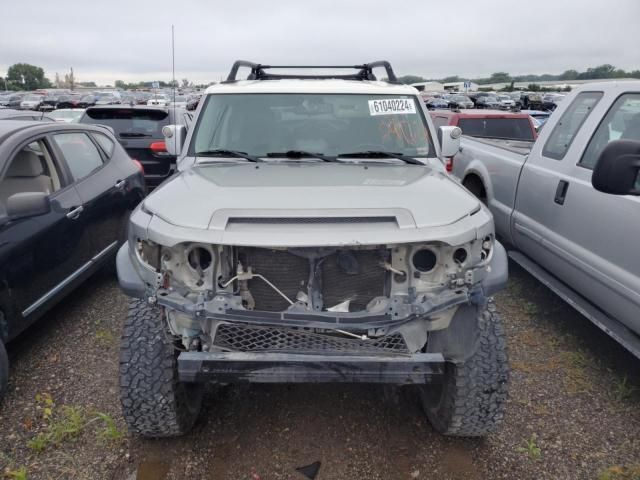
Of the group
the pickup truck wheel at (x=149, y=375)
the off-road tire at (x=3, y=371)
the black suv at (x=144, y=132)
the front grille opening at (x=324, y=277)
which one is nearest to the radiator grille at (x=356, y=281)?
the front grille opening at (x=324, y=277)

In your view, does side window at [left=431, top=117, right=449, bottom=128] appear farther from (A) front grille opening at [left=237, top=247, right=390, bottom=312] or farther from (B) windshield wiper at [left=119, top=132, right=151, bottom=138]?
(A) front grille opening at [left=237, top=247, right=390, bottom=312]

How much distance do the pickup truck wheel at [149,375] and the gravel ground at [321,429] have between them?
26cm

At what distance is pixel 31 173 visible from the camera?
3.92 m

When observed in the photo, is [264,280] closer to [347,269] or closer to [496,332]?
[347,269]

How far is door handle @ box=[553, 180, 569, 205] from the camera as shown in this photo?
3863 mm

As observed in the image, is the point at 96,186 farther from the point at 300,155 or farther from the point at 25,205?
the point at 300,155

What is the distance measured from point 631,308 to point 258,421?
2.31 meters

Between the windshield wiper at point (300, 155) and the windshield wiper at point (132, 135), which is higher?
the windshield wiper at point (300, 155)

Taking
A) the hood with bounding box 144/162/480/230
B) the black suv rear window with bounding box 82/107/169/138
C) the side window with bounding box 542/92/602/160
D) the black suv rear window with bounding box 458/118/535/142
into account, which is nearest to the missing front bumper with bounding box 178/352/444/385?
the hood with bounding box 144/162/480/230

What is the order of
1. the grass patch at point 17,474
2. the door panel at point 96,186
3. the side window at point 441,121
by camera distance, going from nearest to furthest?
the grass patch at point 17,474 → the door panel at point 96,186 → the side window at point 441,121

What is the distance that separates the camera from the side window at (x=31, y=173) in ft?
11.8

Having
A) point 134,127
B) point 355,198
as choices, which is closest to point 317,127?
point 355,198

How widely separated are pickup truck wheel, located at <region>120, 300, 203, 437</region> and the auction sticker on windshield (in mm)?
2094

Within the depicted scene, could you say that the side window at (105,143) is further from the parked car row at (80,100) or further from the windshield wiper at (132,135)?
the parked car row at (80,100)
